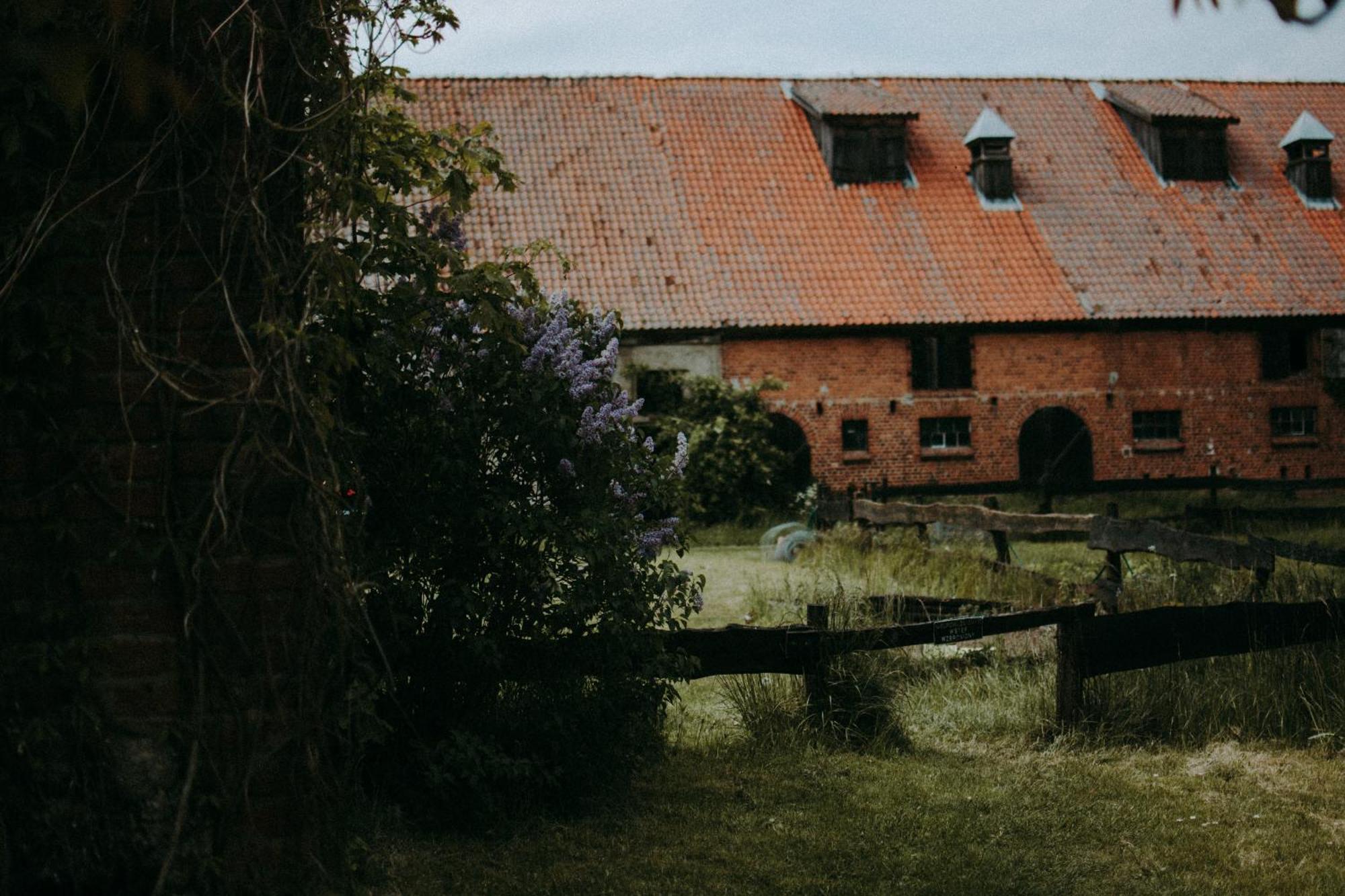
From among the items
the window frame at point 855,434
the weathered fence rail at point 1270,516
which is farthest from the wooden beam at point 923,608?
the window frame at point 855,434

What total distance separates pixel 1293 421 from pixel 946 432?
22.5ft

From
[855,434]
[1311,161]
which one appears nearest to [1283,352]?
[1311,161]

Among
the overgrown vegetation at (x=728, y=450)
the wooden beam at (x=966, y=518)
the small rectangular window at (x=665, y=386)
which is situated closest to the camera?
the wooden beam at (x=966, y=518)

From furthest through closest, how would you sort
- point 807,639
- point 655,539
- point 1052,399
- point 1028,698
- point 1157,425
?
point 1157,425 < point 1052,399 < point 1028,698 < point 807,639 < point 655,539

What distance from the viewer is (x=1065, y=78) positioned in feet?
Answer: 85.8

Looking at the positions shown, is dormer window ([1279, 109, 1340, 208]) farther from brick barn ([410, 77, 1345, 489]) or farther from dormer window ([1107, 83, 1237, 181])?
dormer window ([1107, 83, 1237, 181])

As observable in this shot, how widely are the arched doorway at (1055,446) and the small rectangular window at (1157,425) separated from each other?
108 cm

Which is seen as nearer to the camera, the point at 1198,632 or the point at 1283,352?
the point at 1198,632

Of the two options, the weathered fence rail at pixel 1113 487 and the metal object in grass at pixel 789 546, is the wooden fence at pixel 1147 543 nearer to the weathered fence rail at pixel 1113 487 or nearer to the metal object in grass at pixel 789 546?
the metal object in grass at pixel 789 546

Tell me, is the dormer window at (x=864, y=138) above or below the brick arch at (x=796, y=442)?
above

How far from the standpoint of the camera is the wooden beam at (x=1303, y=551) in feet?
26.5

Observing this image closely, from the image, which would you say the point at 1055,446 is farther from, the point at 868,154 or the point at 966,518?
the point at 966,518

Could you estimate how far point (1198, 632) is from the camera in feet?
19.8

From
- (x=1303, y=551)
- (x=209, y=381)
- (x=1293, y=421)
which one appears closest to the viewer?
(x=209, y=381)
